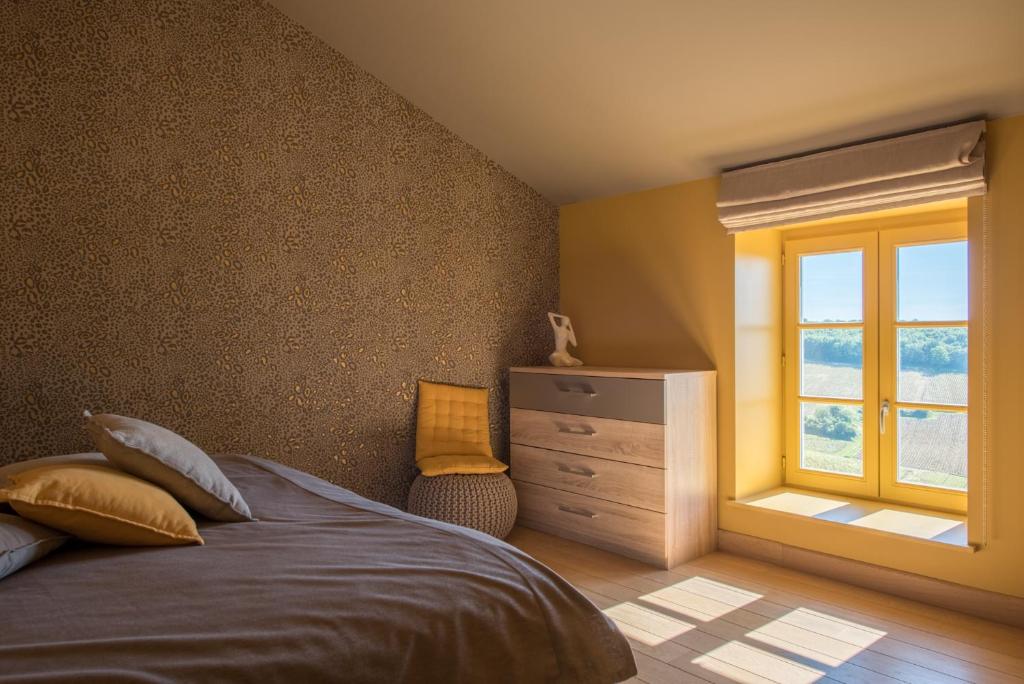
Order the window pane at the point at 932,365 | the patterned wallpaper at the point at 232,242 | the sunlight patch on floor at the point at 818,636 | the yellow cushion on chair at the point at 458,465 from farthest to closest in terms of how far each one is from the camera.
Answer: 1. the yellow cushion on chair at the point at 458,465
2. the window pane at the point at 932,365
3. the patterned wallpaper at the point at 232,242
4. the sunlight patch on floor at the point at 818,636

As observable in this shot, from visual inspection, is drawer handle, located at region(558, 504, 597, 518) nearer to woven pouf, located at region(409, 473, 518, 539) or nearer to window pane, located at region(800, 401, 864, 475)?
woven pouf, located at region(409, 473, 518, 539)

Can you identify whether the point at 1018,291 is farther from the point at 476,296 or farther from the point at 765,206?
the point at 476,296

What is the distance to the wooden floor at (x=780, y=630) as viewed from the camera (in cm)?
215

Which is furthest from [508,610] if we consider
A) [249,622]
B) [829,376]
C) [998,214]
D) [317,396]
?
[829,376]

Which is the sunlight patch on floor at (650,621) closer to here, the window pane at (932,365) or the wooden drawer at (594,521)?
the wooden drawer at (594,521)

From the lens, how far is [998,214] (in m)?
2.51

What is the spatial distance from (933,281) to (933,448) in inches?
29.6

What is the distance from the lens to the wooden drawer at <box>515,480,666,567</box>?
3133 mm

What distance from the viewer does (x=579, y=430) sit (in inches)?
136

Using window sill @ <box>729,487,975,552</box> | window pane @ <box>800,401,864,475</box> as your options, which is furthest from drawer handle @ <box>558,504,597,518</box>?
window pane @ <box>800,401,864,475</box>

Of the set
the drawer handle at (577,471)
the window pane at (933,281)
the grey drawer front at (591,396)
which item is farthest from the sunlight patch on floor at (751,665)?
the window pane at (933,281)

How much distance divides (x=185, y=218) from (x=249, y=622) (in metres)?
2.02

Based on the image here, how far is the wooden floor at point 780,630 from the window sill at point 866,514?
0.86 ft

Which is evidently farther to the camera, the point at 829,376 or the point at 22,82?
the point at 829,376
